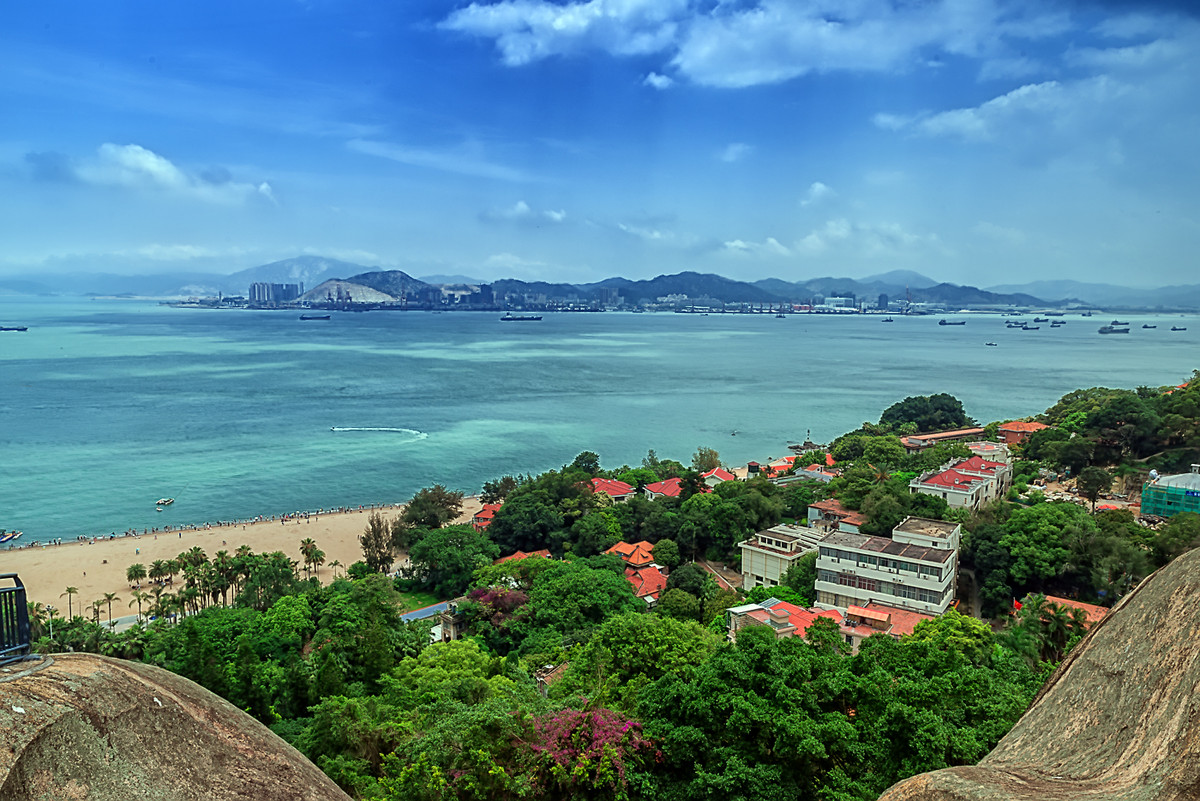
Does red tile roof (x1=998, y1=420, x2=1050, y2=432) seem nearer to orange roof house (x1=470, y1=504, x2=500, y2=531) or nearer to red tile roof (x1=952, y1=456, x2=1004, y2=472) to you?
red tile roof (x1=952, y1=456, x2=1004, y2=472)

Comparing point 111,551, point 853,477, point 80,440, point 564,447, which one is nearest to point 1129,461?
point 853,477

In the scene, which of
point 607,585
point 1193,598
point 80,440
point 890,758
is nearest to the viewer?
point 1193,598

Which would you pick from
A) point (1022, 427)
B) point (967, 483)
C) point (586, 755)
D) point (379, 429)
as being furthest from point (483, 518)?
point (1022, 427)

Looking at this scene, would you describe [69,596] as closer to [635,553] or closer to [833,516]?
[635,553]

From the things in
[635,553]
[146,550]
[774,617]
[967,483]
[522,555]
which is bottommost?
[146,550]

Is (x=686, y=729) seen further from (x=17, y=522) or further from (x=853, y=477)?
(x=17, y=522)

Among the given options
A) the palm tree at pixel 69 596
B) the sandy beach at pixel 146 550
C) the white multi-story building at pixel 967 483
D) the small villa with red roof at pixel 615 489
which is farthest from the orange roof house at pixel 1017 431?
the palm tree at pixel 69 596
